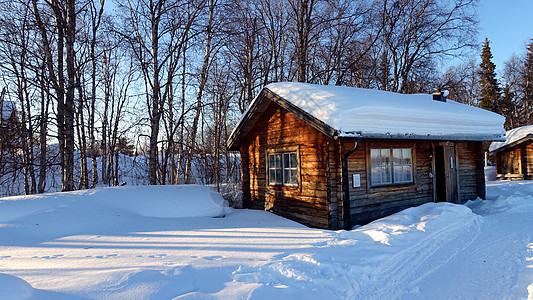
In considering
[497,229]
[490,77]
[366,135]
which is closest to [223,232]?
[366,135]

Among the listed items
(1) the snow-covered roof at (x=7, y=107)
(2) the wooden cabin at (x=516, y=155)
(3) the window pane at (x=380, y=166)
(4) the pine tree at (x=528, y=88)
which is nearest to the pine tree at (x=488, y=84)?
(4) the pine tree at (x=528, y=88)

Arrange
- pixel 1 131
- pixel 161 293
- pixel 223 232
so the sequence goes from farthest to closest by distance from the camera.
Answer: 1. pixel 1 131
2. pixel 223 232
3. pixel 161 293

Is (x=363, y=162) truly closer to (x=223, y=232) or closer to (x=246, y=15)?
(x=223, y=232)

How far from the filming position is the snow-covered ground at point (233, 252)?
12.6 ft

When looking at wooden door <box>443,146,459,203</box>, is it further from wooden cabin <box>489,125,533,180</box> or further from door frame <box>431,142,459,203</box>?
wooden cabin <box>489,125,533,180</box>

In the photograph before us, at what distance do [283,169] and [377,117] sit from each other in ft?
10.8

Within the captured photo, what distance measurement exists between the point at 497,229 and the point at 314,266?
19.5ft

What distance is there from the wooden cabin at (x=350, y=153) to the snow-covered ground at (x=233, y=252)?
778 mm

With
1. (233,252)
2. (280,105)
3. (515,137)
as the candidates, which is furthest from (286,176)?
(515,137)

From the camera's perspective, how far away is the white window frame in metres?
9.21

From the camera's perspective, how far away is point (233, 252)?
5.39 metres

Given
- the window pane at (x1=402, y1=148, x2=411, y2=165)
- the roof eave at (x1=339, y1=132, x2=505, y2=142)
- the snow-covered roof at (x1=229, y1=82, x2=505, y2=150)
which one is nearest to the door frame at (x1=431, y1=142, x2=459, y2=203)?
the roof eave at (x1=339, y1=132, x2=505, y2=142)

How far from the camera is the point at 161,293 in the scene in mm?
3520

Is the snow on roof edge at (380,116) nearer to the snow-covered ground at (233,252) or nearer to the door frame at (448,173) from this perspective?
the door frame at (448,173)
